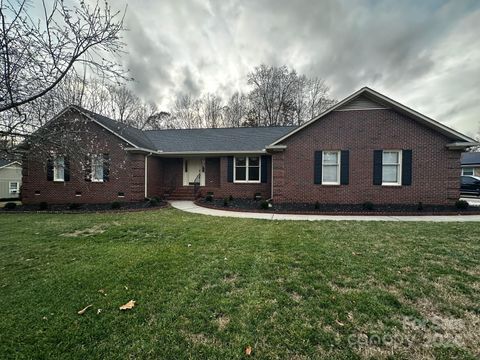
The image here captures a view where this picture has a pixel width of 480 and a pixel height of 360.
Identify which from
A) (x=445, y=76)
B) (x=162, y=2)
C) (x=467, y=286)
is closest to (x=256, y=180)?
(x=162, y=2)

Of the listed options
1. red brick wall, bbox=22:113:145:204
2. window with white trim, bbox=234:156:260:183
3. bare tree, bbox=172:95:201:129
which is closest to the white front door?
window with white trim, bbox=234:156:260:183

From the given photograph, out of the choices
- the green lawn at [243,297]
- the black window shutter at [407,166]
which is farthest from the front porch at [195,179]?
the green lawn at [243,297]

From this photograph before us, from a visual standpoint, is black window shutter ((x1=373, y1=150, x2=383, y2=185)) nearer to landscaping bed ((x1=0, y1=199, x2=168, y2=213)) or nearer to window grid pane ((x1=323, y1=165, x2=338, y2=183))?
window grid pane ((x1=323, y1=165, x2=338, y2=183))

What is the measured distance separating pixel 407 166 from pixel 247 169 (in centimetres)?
858

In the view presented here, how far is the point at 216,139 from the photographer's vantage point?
16.0 meters

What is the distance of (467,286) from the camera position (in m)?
3.26

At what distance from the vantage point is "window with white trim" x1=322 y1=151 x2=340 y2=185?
437 inches

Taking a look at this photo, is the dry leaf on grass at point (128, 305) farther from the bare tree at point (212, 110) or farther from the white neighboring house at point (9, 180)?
the bare tree at point (212, 110)

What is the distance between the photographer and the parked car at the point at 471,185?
16.8 metres

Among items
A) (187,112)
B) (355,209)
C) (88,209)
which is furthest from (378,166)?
(187,112)

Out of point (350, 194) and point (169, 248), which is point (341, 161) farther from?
point (169, 248)

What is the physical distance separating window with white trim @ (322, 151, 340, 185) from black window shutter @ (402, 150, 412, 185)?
3060 millimetres

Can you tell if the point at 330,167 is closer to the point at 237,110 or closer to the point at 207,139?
the point at 207,139

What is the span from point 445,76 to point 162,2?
717 inches
